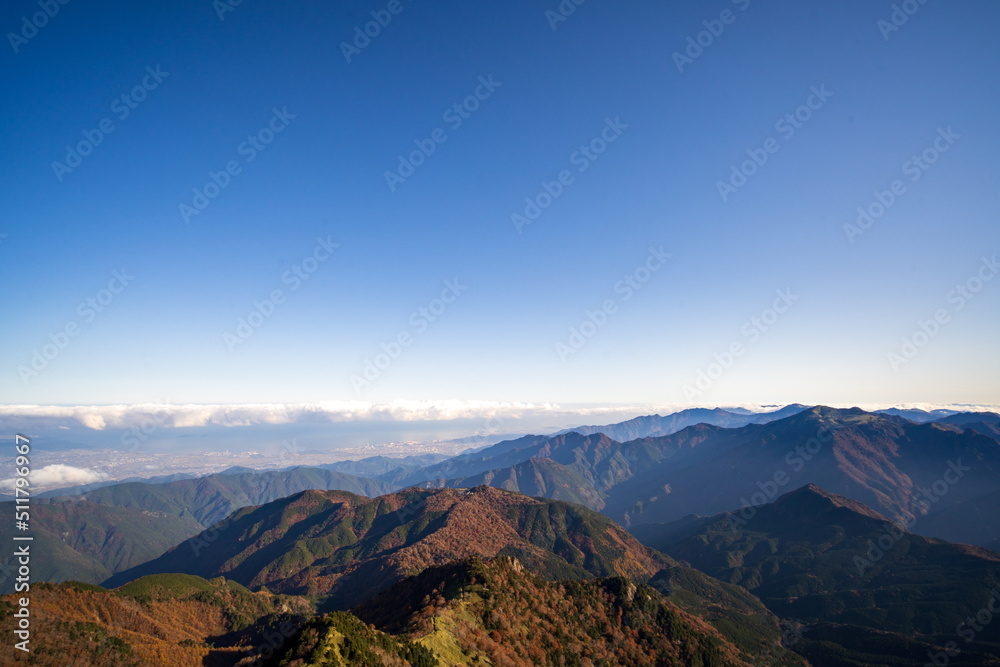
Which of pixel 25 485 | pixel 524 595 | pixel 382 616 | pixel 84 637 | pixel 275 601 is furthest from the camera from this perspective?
pixel 275 601

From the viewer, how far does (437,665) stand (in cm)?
7281

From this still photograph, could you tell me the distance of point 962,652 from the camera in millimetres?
178625

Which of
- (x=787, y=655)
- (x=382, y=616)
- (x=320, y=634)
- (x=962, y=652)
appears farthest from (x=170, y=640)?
(x=962, y=652)

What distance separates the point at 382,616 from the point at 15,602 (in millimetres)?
77834

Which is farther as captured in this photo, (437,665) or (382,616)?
(382,616)

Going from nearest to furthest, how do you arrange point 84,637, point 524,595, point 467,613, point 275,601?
point 84,637 → point 467,613 → point 524,595 → point 275,601

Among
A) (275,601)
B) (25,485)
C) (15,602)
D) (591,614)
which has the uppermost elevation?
(25,485)

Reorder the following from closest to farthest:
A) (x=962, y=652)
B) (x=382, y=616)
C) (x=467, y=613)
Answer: (x=467, y=613)
(x=382, y=616)
(x=962, y=652)

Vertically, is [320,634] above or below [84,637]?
above

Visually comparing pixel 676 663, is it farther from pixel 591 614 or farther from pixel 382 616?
pixel 382 616

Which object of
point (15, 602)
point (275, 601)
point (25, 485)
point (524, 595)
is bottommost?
point (275, 601)

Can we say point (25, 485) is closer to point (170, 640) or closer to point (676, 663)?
point (170, 640)

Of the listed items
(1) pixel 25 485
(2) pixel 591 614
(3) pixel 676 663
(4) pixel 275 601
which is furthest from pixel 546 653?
(4) pixel 275 601

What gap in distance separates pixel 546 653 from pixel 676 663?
5276 cm
